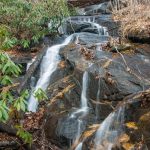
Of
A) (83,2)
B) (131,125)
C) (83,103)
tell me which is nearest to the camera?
(131,125)

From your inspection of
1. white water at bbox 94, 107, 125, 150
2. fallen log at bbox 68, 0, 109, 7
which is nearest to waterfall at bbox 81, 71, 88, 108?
white water at bbox 94, 107, 125, 150

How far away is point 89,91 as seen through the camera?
920 centimetres

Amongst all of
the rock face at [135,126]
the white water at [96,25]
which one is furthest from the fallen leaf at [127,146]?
the white water at [96,25]

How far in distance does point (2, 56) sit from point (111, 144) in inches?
109

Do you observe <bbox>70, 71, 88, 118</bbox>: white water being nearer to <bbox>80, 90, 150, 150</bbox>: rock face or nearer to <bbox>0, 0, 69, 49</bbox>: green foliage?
<bbox>80, 90, 150, 150</bbox>: rock face

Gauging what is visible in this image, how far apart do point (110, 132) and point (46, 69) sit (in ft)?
14.5

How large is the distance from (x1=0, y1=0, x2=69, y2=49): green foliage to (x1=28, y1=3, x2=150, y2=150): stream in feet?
8.88

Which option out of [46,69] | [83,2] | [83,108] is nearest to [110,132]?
[83,108]

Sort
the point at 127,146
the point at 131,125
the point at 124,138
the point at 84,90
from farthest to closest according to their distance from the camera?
the point at 84,90
the point at 131,125
the point at 124,138
the point at 127,146

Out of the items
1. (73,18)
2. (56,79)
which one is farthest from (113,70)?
(73,18)

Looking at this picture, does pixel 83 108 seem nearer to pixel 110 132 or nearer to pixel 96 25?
pixel 110 132

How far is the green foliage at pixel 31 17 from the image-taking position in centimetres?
1405

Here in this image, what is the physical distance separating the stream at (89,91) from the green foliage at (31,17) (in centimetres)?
271

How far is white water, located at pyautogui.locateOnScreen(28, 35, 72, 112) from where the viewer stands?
1060 cm
